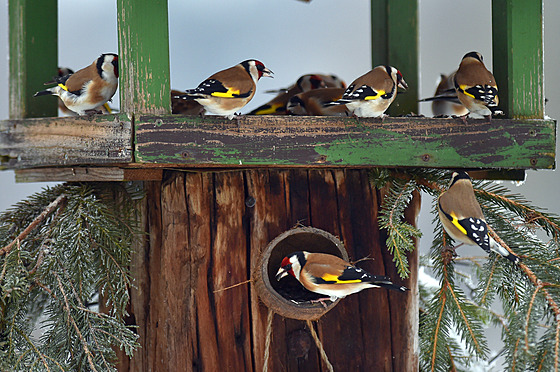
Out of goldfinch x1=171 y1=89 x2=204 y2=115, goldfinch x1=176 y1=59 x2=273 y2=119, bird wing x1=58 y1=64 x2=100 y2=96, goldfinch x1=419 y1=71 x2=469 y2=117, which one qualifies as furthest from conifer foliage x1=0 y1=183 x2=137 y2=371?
goldfinch x1=419 y1=71 x2=469 y2=117

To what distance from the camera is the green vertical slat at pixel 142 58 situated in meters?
2.06

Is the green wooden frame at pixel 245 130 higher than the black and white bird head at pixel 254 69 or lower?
lower

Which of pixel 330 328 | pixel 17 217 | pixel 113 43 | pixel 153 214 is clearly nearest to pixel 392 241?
pixel 330 328

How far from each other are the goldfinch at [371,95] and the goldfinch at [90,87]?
0.75 m

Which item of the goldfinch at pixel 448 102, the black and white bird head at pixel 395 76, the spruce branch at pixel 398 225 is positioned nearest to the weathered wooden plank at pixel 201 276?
the spruce branch at pixel 398 225

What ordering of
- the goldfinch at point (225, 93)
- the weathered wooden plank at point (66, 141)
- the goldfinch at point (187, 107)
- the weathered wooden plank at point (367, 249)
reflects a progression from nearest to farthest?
the weathered wooden plank at point (66, 141), the goldfinch at point (225, 93), the weathered wooden plank at point (367, 249), the goldfinch at point (187, 107)

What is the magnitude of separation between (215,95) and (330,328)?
36.3 inches

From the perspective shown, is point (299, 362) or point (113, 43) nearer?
point (299, 362)

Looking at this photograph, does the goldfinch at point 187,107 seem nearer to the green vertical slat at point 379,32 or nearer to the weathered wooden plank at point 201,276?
the weathered wooden plank at point 201,276

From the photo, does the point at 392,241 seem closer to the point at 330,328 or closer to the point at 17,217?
the point at 330,328

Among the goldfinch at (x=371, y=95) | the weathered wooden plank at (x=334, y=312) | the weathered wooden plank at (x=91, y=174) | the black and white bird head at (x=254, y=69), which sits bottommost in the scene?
the weathered wooden plank at (x=334, y=312)

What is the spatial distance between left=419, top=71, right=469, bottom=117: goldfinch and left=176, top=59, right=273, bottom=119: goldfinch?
2.89 feet

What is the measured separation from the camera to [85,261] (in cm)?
220

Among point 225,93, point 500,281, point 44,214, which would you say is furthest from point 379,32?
point 44,214
